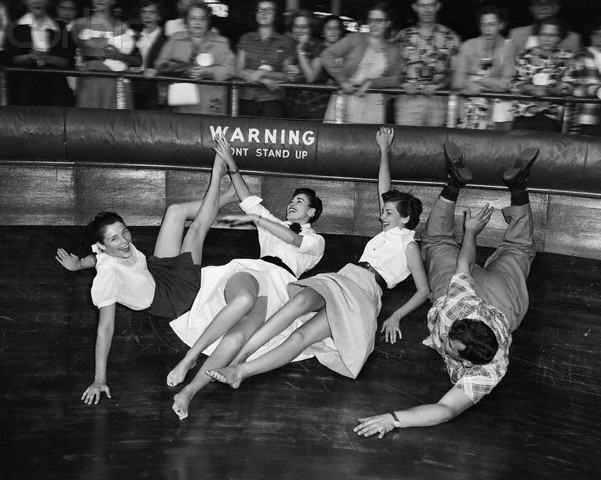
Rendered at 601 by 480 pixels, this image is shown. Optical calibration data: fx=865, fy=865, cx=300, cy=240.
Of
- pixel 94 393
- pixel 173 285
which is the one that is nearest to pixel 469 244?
pixel 173 285

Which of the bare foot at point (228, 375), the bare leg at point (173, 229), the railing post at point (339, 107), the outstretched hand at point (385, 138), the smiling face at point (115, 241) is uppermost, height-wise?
the railing post at point (339, 107)

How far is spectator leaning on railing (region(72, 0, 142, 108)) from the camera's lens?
7.45 meters

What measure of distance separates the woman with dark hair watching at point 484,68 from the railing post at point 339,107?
92 cm

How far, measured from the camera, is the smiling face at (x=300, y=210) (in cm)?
557

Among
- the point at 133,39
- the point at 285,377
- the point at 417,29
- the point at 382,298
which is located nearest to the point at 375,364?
the point at 285,377

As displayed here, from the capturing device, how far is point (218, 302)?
4891 mm

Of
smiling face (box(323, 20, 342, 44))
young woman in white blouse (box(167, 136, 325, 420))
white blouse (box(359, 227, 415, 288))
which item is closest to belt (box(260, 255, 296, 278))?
young woman in white blouse (box(167, 136, 325, 420))

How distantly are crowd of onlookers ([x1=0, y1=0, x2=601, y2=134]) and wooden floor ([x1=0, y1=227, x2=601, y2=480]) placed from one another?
6.74ft

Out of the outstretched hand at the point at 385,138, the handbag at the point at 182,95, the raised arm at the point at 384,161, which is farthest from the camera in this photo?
the handbag at the point at 182,95

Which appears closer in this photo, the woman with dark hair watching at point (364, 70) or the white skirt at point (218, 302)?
the white skirt at point (218, 302)

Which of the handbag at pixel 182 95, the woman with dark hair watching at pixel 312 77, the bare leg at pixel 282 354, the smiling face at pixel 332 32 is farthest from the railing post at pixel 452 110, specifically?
the bare leg at pixel 282 354

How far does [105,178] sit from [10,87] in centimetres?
114

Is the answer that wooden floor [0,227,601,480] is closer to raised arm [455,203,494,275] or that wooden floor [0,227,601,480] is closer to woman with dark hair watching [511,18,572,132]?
raised arm [455,203,494,275]

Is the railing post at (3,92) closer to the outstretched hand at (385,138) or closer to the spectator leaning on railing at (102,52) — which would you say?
the spectator leaning on railing at (102,52)
